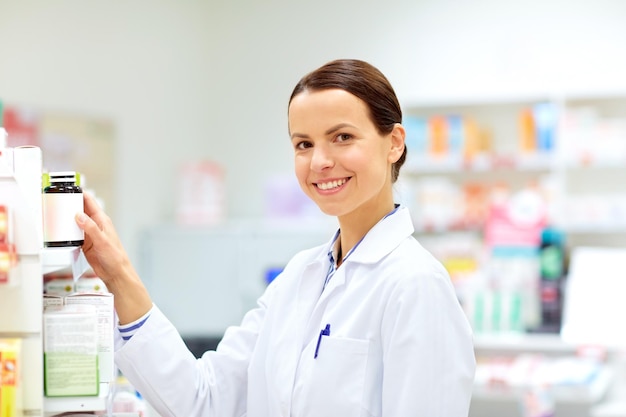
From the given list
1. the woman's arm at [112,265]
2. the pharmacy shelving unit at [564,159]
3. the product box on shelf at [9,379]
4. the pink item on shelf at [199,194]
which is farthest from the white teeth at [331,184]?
the pink item on shelf at [199,194]

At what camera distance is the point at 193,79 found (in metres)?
7.06

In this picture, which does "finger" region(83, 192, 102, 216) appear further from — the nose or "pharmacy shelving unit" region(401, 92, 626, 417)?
"pharmacy shelving unit" region(401, 92, 626, 417)

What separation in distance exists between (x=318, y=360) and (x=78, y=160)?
4.10m

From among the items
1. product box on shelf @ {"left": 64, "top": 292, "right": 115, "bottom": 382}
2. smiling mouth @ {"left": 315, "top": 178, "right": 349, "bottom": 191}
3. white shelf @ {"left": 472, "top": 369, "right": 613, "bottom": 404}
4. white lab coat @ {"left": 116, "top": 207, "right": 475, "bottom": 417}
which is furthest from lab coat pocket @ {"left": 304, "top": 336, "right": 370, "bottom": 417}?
white shelf @ {"left": 472, "top": 369, "right": 613, "bottom": 404}

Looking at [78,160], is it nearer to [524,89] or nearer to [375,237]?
[524,89]

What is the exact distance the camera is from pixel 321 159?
Result: 1860 mm

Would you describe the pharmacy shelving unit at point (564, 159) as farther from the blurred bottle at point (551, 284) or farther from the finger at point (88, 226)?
the finger at point (88, 226)

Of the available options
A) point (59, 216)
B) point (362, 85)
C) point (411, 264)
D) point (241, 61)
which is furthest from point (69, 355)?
point (241, 61)

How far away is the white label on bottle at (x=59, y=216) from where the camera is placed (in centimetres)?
166

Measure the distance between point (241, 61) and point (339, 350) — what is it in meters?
5.55

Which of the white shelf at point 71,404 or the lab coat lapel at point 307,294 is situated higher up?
the lab coat lapel at point 307,294

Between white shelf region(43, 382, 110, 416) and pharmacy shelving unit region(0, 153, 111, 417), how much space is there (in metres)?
0.01

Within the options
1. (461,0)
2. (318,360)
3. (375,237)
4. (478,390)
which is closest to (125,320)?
(318,360)

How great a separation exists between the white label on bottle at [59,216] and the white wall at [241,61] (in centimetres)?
371
